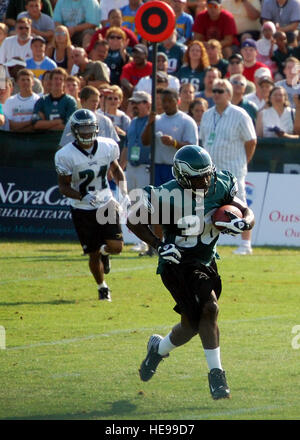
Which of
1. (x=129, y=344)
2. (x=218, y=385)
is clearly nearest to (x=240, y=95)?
(x=129, y=344)

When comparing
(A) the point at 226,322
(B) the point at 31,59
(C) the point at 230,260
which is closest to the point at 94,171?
(A) the point at 226,322

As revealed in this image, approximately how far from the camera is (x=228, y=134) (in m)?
12.9

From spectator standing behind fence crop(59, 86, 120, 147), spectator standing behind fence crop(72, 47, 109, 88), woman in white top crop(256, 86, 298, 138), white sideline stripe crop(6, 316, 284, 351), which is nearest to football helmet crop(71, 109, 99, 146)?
spectator standing behind fence crop(59, 86, 120, 147)

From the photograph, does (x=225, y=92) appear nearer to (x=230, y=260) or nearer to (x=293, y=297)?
(x=230, y=260)

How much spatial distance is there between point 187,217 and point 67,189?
3567 millimetres

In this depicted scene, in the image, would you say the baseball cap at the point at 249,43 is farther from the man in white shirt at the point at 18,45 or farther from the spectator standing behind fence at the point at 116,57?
the man in white shirt at the point at 18,45

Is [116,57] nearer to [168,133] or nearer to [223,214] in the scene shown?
[168,133]

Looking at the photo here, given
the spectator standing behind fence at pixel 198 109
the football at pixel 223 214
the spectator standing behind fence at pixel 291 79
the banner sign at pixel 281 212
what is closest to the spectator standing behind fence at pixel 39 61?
the spectator standing behind fence at pixel 198 109

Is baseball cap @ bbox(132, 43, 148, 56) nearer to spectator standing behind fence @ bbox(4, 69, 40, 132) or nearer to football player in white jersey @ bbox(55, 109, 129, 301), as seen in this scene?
spectator standing behind fence @ bbox(4, 69, 40, 132)

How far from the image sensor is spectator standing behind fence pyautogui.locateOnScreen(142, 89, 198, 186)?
12.7 metres

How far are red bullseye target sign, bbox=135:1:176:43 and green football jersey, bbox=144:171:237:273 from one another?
19.7 ft

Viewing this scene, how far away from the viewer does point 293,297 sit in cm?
1047

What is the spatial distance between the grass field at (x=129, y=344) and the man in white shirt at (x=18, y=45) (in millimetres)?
4152
